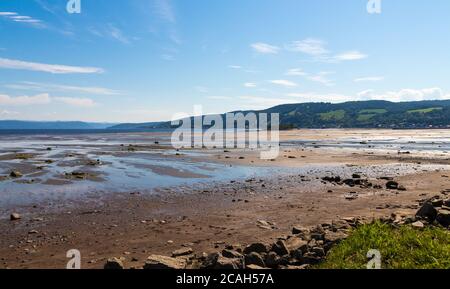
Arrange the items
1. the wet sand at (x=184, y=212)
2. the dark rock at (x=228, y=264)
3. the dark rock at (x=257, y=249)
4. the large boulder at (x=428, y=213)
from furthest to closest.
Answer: the wet sand at (x=184, y=212), the large boulder at (x=428, y=213), the dark rock at (x=257, y=249), the dark rock at (x=228, y=264)

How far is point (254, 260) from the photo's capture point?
9.62 metres

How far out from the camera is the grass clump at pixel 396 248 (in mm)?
8211

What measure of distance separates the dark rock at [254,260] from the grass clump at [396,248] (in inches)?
62.2

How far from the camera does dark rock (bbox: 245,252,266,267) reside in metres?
9.54

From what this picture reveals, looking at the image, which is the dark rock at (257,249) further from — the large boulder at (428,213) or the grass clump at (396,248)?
the large boulder at (428,213)

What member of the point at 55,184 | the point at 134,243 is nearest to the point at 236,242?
the point at 134,243

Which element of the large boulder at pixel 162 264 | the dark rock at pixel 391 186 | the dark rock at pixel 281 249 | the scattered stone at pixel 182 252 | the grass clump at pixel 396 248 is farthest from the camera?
the dark rock at pixel 391 186

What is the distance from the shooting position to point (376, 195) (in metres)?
21.0

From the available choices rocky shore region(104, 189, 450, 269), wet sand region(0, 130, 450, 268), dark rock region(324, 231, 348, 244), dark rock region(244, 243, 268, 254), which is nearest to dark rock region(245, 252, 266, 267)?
rocky shore region(104, 189, 450, 269)

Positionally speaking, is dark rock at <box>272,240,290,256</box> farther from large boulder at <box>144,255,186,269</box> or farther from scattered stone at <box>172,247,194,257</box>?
scattered stone at <box>172,247,194,257</box>

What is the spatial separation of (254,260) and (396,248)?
3633mm

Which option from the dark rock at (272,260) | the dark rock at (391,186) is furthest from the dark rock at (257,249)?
the dark rock at (391,186)

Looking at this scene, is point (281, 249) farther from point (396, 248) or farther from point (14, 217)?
point (14, 217)

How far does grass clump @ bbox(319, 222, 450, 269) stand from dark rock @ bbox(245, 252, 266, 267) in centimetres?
158
